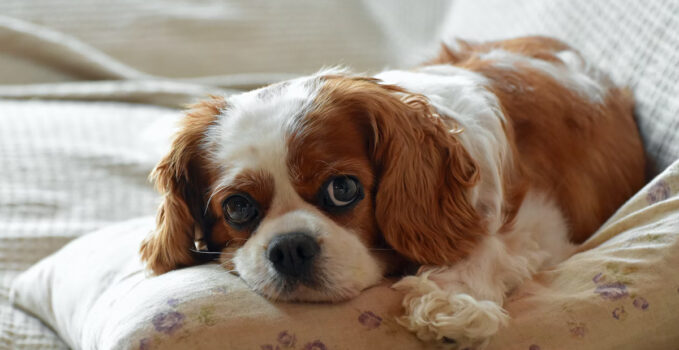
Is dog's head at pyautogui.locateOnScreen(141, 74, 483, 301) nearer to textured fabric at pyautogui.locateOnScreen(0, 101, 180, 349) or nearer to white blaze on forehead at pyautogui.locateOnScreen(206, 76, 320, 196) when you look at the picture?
white blaze on forehead at pyautogui.locateOnScreen(206, 76, 320, 196)

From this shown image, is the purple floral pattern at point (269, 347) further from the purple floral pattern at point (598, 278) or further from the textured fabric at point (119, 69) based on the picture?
the textured fabric at point (119, 69)

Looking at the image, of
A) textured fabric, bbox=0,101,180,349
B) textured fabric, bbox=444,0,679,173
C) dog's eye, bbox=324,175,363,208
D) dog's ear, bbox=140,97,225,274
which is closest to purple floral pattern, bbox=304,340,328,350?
dog's eye, bbox=324,175,363,208

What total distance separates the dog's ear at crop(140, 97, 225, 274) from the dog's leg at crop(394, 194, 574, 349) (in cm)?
59

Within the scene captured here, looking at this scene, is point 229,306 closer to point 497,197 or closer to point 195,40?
point 497,197

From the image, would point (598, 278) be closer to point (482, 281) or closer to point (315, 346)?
point (482, 281)

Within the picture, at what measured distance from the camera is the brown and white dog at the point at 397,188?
159 cm

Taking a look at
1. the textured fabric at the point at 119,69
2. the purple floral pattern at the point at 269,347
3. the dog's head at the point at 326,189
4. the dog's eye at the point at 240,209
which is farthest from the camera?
the textured fabric at the point at 119,69

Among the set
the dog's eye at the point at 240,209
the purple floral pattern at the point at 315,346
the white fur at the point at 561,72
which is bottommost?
the purple floral pattern at the point at 315,346

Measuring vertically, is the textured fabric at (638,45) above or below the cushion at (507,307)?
above

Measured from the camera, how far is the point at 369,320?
146 cm

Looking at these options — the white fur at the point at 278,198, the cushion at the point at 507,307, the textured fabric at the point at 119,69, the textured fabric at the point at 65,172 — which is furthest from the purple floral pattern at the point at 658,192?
the textured fabric at the point at 119,69

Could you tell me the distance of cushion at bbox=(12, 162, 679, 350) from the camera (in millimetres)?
1399

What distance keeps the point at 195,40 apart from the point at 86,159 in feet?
4.18

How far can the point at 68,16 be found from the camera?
13.4 ft
